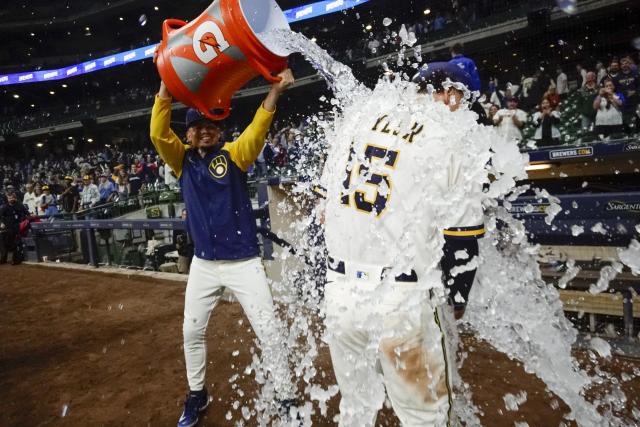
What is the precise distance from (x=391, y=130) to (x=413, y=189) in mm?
253

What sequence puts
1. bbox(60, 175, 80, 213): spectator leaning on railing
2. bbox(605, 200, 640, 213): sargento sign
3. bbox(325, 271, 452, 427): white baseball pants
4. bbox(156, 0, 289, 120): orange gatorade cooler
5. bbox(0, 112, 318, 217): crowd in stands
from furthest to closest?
bbox(60, 175, 80, 213): spectator leaning on railing → bbox(0, 112, 318, 217): crowd in stands → bbox(605, 200, 640, 213): sargento sign → bbox(156, 0, 289, 120): orange gatorade cooler → bbox(325, 271, 452, 427): white baseball pants

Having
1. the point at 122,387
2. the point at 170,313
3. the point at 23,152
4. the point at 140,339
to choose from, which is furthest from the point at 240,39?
the point at 23,152

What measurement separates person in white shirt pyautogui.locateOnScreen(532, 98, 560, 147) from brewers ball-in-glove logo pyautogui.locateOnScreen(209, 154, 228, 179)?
4371mm

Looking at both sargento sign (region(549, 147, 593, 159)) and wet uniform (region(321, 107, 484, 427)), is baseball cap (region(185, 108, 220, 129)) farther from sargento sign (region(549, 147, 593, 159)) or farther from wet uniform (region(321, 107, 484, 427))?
sargento sign (region(549, 147, 593, 159))

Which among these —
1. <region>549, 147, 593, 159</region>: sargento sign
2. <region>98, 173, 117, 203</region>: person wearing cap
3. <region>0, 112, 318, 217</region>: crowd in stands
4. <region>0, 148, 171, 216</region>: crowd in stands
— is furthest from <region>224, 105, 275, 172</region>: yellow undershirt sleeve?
<region>98, 173, 117, 203</region>: person wearing cap

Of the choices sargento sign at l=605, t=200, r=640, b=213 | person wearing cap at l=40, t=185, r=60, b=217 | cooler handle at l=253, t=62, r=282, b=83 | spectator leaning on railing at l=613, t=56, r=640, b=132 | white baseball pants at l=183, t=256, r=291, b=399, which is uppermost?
spectator leaning on railing at l=613, t=56, r=640, b=132

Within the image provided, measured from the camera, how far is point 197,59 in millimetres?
2162

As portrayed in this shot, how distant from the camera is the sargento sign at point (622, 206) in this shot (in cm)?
321

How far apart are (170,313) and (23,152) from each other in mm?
36759

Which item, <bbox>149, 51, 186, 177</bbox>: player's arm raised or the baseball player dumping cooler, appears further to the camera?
<bbox>149, 51, 186, 177</bbox>: player's arm raised

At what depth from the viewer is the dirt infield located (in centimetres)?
278

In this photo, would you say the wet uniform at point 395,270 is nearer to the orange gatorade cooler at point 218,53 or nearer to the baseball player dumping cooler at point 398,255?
the baseball player dumping cooler at point 398,255

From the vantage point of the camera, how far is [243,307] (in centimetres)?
265

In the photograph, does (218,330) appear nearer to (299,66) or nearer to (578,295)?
(578,295)
